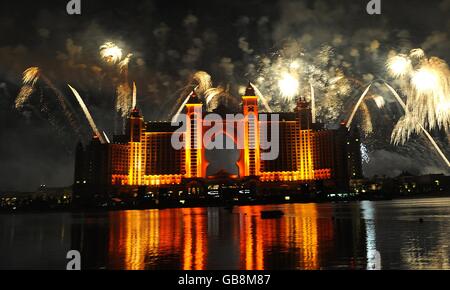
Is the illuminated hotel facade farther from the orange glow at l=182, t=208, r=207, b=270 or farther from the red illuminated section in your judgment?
the orange glow at l=182, t=208, r=207, b=270

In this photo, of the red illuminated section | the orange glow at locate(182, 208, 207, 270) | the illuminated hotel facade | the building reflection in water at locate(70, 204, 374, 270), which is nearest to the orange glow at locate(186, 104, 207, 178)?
the illuminated hotel facade

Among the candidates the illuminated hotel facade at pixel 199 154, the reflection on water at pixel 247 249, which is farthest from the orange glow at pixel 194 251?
the illuminated hotel facade at pixel 199 154

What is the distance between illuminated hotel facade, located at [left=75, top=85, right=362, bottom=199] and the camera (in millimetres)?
178625

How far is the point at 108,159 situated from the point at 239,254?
518 ft

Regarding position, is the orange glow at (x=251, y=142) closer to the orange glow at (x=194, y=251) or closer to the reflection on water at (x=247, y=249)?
the reflection on water at (x=247, y=249)

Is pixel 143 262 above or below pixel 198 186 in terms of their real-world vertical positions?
below

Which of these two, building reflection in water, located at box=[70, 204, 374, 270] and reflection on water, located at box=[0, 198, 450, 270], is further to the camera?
building reflection in water, located at box=[70, 204, 374, 270]

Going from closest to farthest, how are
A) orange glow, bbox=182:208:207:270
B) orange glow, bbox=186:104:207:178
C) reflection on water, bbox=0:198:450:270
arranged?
orange glow, bbox=182:208:207:270
reflection on water, bbox=0:198:450:270
orange glow, bbox=186:104:207:178

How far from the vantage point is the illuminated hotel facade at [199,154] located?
17862cm

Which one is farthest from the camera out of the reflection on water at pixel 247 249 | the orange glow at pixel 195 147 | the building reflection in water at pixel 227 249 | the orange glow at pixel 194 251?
the orange glow at pixel 195 147
